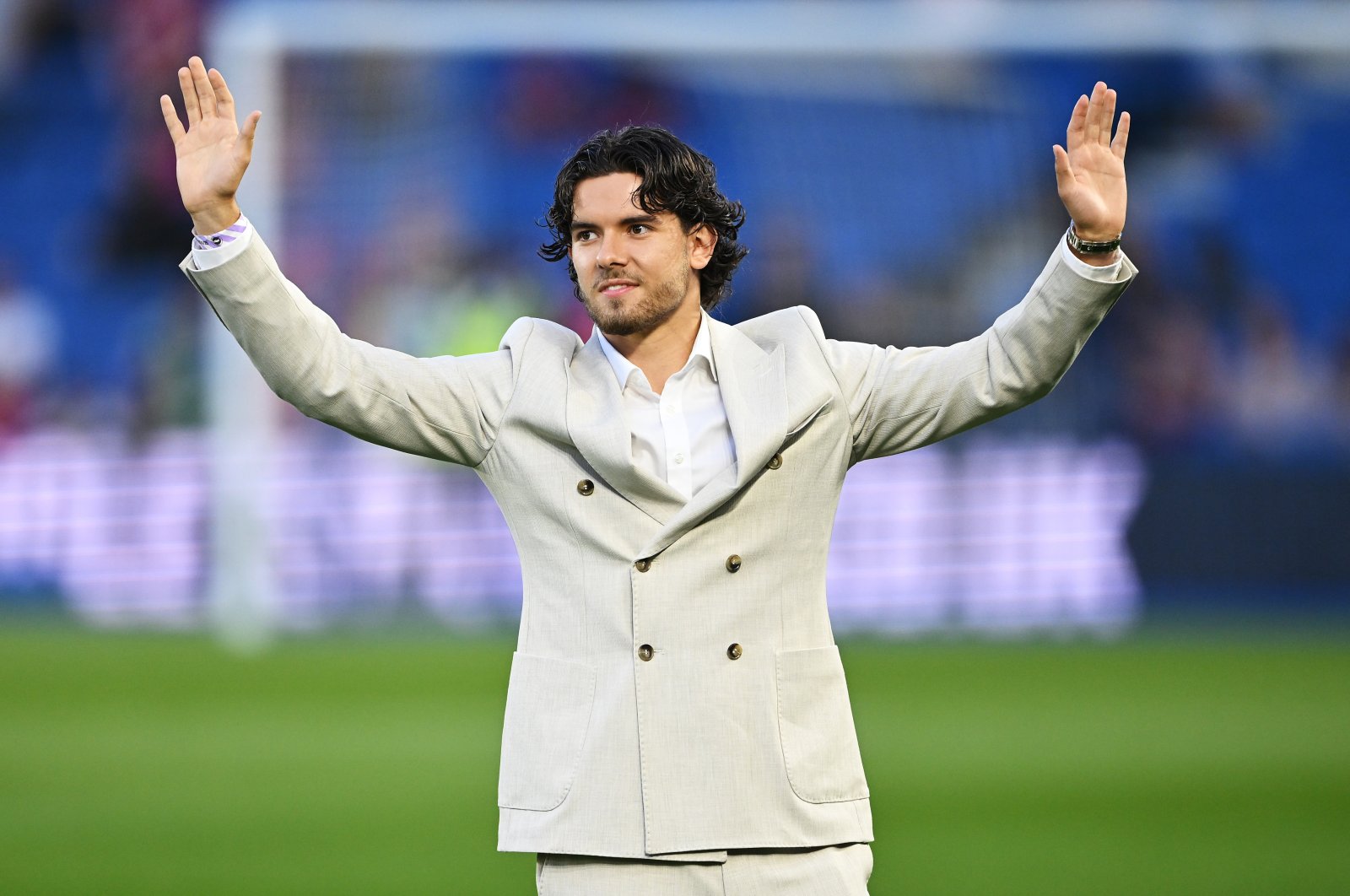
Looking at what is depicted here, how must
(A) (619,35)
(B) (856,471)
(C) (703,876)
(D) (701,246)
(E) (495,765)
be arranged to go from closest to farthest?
(C) (703,876) < (D) (701,246) < (E) (495,765) < (B) (856,471) < (A) (619,35)

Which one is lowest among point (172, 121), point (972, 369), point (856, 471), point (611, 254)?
point (972, 369)

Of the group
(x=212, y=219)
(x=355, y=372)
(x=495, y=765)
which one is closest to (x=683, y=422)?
(x=355, y=372)

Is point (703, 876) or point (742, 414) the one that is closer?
point (703, 876)

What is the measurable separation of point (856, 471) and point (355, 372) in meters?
9.37

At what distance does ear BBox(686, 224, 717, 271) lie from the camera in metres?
3.93

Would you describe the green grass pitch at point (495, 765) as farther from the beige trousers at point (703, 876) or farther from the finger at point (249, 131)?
the finger at point (249, 131)

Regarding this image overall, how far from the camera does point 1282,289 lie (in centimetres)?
1602

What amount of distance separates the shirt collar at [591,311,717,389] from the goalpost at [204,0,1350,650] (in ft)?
30.7

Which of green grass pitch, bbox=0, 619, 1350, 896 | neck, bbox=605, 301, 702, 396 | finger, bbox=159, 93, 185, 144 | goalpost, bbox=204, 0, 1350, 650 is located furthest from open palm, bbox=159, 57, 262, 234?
goalpost, bbox=204, 0, 1350, 650

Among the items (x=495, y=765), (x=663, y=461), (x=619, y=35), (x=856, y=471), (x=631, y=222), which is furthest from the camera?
(x=619, y=35)

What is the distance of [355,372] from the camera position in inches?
141

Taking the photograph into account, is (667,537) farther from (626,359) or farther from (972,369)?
(972,369)

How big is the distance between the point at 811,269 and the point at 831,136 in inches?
52.0

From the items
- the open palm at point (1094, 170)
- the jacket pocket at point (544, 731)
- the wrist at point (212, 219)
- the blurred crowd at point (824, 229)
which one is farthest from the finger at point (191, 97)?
the blurred crowd at point (824, 229)
